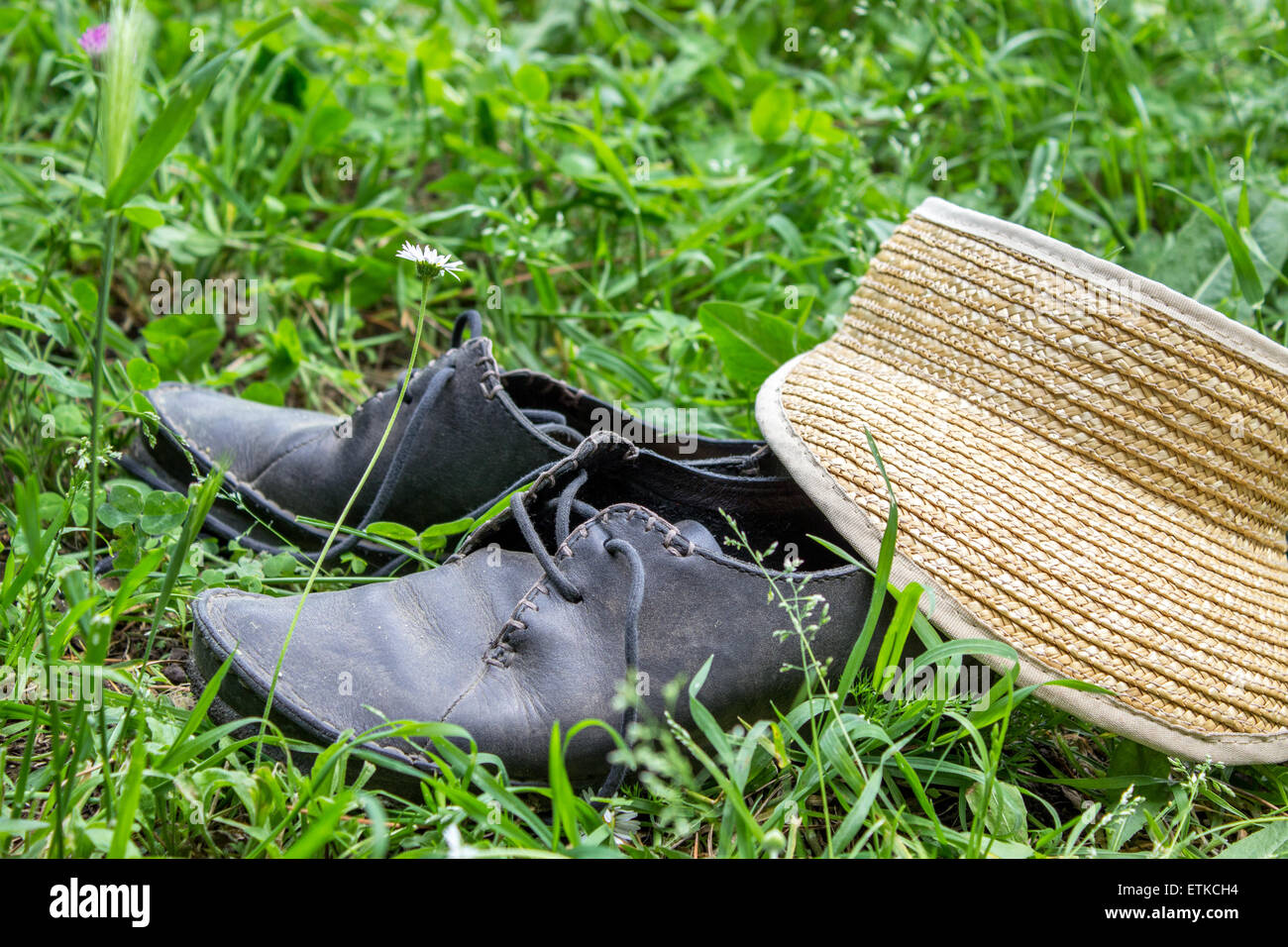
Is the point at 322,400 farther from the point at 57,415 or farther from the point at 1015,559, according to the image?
the point at 1015,559

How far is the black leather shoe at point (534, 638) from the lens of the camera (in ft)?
3.82

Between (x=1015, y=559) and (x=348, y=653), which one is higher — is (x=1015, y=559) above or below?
above

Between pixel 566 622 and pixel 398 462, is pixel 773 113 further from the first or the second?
pixel 566 622

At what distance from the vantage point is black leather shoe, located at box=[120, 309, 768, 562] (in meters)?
1.52

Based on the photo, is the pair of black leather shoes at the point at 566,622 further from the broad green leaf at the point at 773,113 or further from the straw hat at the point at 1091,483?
the broad green leaf at the point at 773,113

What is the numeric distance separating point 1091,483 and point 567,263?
1418 mm

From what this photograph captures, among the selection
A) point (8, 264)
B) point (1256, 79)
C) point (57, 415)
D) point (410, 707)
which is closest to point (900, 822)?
point (410, 707)

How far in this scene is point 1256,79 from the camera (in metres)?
2.73

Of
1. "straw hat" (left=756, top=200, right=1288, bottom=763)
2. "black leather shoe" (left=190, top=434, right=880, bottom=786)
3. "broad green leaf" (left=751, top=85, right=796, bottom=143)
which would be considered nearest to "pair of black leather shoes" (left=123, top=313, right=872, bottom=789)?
"black leather shoe" (left=190, top=434, right=880, bottom=786)

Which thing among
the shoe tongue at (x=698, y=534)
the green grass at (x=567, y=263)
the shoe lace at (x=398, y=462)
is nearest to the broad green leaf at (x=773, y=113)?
the green grass at (x=567, y=263)

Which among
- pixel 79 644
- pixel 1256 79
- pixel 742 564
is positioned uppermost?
pixel 1256 79

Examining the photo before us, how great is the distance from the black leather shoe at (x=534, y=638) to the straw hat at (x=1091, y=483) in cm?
15

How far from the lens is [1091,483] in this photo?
132 cm
